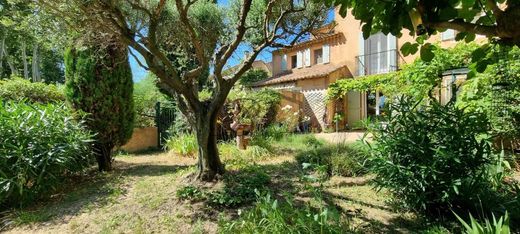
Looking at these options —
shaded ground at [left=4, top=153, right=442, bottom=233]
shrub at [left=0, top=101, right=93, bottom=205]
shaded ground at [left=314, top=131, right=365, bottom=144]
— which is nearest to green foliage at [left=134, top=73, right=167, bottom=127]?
shrub at [left=0, top=101, right=93, bottom=205]

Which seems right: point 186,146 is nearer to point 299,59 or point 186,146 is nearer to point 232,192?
point 232,192

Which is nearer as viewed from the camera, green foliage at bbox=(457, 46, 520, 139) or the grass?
the grass

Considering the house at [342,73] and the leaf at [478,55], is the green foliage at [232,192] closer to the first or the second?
the leaf at [478,55]

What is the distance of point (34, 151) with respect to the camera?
475 centimetres

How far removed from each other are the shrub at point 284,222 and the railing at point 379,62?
12.7 m

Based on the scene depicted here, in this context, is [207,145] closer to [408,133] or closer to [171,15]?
[408,133]

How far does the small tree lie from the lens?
654 centimetres

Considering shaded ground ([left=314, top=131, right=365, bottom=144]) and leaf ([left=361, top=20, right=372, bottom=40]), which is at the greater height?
leaf ([left=361, top=20, right=372, bottom=40])

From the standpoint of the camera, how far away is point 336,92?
14.8 m

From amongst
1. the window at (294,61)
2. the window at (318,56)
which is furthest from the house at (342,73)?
the window at (294,61)

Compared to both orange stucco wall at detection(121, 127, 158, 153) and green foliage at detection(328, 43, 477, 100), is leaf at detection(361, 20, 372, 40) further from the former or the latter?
orange stucco wall at detection(121, 127, 158, 153)

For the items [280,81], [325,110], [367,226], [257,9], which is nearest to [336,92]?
[325,110]

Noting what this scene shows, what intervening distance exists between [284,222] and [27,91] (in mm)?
8036

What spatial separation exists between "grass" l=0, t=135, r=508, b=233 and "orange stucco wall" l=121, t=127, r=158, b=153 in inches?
162
